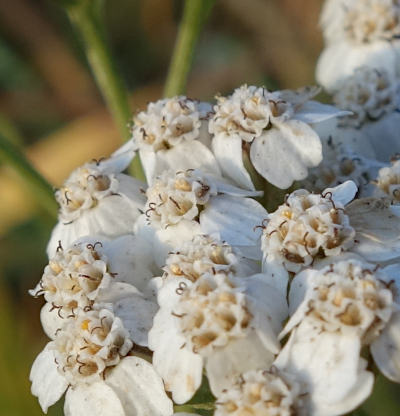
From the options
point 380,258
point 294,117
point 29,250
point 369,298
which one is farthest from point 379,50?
point 29,250

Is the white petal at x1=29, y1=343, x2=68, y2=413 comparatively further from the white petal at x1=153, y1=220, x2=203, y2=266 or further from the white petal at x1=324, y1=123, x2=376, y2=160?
the white petal at x1=324, y1=123, x2=376, y2=160

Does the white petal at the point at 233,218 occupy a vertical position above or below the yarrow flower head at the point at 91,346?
above

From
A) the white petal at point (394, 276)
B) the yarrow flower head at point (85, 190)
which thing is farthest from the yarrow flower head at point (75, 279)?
the white petal at point (394, 276)

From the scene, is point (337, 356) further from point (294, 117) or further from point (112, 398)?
point (294, 117)

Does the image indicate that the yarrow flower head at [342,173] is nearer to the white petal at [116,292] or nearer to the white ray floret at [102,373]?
the white petal at [116,292]

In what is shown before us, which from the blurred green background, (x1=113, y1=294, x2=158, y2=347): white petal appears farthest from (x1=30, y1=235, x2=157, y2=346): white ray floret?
the blurred green background

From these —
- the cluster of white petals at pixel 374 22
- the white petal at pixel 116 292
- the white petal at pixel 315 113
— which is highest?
the white petal at pixel 315 113
